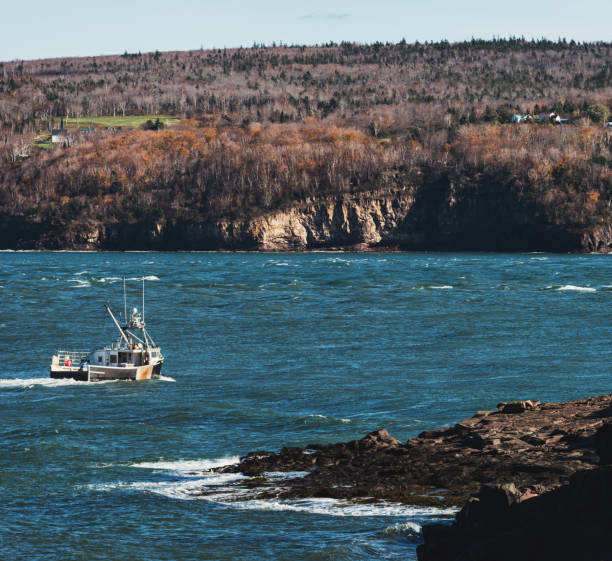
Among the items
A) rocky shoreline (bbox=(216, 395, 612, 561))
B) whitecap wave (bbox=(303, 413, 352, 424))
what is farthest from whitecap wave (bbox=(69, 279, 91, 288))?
rocky shoreline (bbox=(216, 395, 612, 561))

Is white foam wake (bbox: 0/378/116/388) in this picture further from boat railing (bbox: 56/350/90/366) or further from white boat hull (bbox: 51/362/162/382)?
boat railing (bbox: 56/350/90/366)

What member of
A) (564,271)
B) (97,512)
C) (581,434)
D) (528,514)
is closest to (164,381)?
(97,512)

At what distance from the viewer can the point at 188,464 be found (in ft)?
135

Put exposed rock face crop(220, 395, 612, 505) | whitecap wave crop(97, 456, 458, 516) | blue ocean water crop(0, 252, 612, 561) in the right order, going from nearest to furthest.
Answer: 1. blue ocean water crop(0, 252, 612, 561)
2. whitecap wave crop(97, 456, 458, 516)
3. exposed rock face crop(220, 395, 612, 505)

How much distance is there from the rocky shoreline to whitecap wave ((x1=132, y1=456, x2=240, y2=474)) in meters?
1.04

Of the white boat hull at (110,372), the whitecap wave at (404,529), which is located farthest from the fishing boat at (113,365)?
the whitecap wave at (404,529)

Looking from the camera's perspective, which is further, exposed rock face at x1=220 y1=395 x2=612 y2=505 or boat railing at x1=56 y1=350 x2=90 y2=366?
boat railing at x1=56 y1=350 x2=90 y2=366

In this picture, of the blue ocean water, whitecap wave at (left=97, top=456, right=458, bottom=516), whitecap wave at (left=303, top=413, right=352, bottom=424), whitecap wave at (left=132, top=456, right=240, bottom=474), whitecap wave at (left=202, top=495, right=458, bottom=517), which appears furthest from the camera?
whitecap wave at (left=303, top=413, right=352, bottom=424)

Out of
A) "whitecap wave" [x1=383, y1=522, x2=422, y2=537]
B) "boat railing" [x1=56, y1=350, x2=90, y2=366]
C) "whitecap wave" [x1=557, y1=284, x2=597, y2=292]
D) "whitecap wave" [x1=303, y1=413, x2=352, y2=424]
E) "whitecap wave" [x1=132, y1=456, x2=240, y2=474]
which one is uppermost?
"whitecap wave" [x1=557, y1=284, x2=597, y2=292]

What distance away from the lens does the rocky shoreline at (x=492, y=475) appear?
74.9ft

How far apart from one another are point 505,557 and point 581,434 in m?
14.3

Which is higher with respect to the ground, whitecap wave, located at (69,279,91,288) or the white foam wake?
whitecap wave, located at (69,279,91,288)

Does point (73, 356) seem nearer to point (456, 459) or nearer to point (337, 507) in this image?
point (456, 459)

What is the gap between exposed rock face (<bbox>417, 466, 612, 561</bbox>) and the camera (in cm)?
2211
